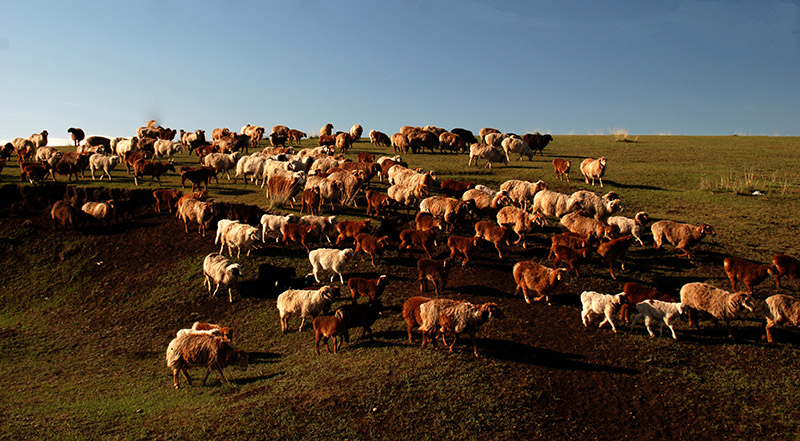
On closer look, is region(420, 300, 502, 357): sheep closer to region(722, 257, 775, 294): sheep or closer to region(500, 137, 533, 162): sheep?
region(722, 257, 775, 294): sheep

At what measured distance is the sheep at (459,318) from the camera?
9.75m

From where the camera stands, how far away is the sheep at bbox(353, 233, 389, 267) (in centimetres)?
1390

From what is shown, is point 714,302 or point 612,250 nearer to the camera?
point 714,302

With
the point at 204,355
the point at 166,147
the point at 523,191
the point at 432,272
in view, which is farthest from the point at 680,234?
the point at 166,147

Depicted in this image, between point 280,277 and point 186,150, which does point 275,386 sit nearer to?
point 280,277

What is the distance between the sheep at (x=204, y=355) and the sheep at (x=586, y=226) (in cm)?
951

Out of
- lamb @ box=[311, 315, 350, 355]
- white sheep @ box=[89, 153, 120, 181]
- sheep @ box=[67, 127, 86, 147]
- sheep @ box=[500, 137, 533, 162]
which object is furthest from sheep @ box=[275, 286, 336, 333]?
sheep @ box=[67, 127, 86, 147]

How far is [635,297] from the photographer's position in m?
11.2

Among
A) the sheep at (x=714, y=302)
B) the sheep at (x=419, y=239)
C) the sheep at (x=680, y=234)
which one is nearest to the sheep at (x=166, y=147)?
the sheep at (x=419, y=239)

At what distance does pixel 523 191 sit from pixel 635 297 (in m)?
7.61

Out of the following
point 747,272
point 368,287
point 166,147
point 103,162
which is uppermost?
point 166,147

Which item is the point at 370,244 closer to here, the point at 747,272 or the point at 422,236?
the point at 422,236

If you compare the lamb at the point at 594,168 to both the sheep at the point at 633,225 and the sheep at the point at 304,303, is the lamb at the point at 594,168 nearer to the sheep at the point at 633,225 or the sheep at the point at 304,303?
the sheep at the point at 633,225

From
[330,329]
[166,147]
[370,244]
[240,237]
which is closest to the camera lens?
[330,329]
